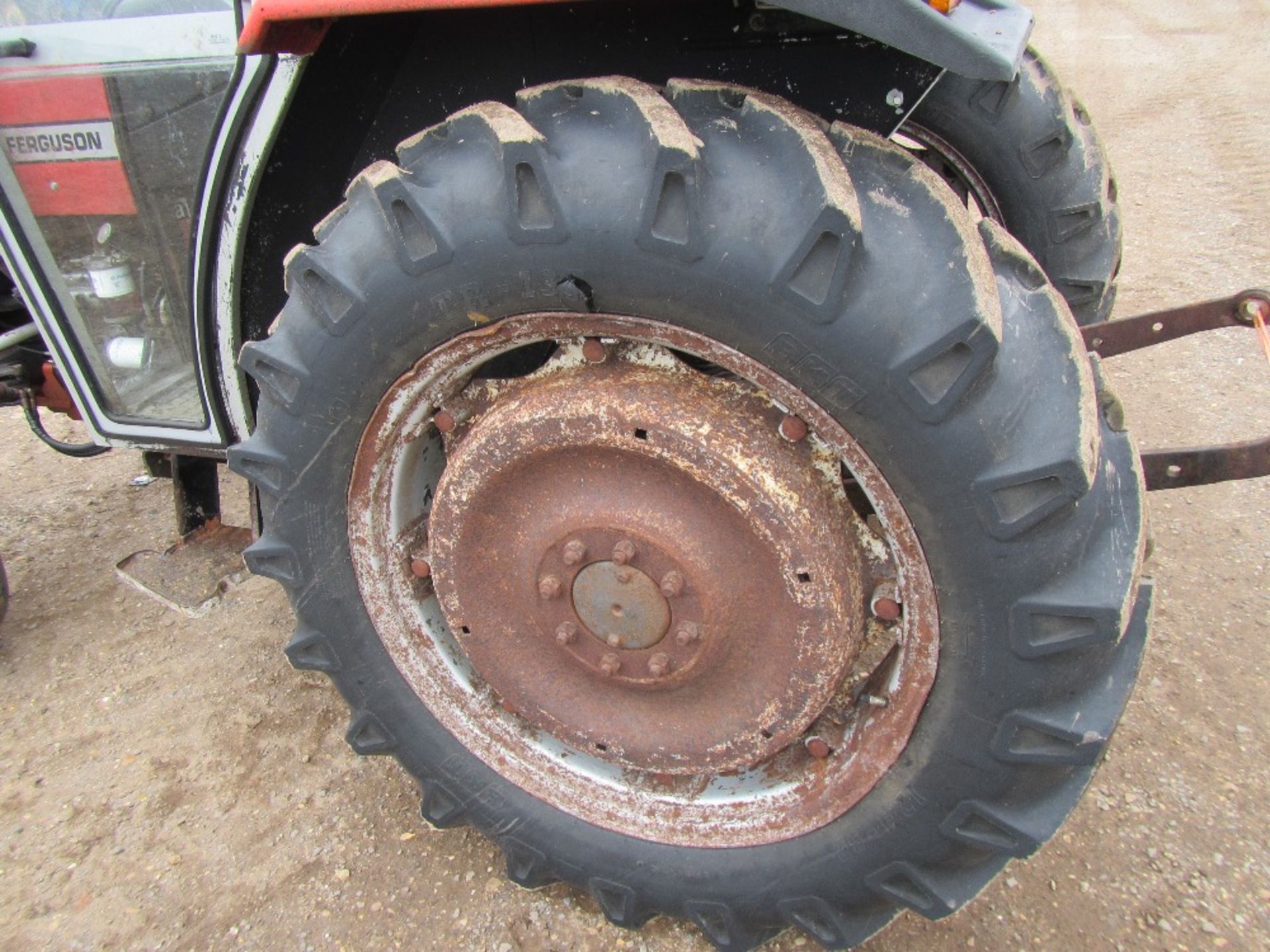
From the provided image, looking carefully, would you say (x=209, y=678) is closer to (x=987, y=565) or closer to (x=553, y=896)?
(x=553, y=896)

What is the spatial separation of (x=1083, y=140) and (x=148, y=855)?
2.85m

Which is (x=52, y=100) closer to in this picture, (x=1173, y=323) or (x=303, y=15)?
(x=303, y=15)

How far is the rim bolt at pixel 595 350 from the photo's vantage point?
1.41 meters

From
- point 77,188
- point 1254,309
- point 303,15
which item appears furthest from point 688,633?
point 77,188

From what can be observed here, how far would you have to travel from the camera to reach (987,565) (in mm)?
1197

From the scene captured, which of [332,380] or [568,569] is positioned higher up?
[332,380]

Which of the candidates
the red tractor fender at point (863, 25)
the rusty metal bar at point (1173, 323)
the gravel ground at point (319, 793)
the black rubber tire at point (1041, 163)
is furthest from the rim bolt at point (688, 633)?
the black rubber tire at point (1041, 163)

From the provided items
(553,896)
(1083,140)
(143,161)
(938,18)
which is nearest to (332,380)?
(143,161)

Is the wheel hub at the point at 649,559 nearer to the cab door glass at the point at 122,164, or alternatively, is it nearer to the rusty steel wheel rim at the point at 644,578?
the rusty steel wheel rim at the point at 644,578

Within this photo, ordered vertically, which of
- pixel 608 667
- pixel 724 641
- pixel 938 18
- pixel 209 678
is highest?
pixel 938 18

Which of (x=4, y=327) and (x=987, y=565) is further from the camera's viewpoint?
(x=4, y=327)

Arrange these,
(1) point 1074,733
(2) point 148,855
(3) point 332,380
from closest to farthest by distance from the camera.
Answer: (1) point 1074,733 < (3) point 332,380 < (2) point 148,855

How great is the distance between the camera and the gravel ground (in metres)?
1.82

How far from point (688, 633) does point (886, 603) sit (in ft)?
1.04
